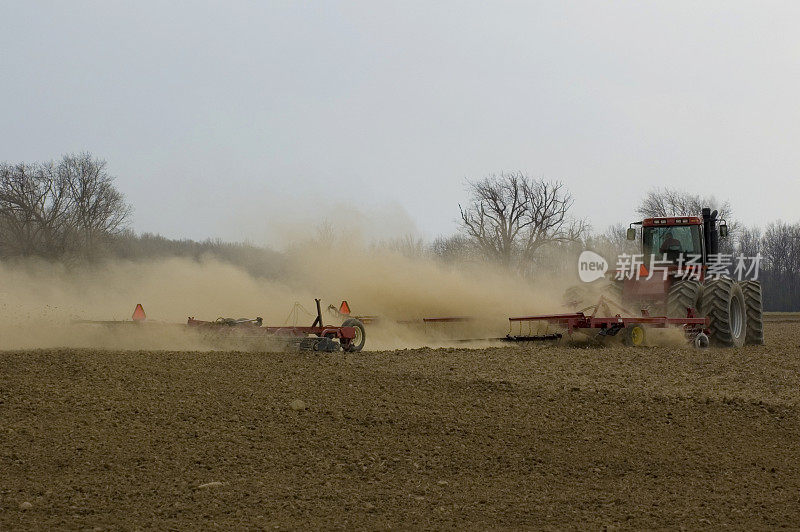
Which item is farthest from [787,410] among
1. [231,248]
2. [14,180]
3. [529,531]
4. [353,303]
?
[14,180]

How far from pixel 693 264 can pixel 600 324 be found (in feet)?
13.6

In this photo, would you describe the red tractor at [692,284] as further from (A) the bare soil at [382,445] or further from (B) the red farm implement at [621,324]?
(A) the bare soil at [382,445]

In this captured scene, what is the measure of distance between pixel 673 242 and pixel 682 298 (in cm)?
236

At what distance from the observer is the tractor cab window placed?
747 inches

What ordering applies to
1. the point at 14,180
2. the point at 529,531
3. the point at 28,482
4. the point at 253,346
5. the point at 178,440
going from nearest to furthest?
the point at 529,531 < the point at 28,482 < the point at 178,440 < the point at 253,346 < the point at 14,180

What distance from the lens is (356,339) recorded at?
15023 millimetres

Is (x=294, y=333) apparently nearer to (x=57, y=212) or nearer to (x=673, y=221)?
(x=673, y=221)

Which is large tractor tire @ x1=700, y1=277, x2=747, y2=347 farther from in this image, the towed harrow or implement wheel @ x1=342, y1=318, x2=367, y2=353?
the towed harrow

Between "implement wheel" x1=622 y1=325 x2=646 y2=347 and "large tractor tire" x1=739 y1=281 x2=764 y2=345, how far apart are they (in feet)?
12.7

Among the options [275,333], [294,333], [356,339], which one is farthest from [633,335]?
[275,333]

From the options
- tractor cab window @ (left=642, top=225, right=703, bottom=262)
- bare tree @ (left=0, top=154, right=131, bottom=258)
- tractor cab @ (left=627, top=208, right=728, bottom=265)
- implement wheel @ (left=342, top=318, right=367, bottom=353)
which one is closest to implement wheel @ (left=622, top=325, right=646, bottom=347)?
tractor cab @ (left=627, top=208, right=728, bottom=265)

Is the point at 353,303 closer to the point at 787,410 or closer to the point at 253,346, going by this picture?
the point at 253,346

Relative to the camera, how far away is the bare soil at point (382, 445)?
21.2ft

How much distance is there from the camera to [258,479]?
7219 mm
